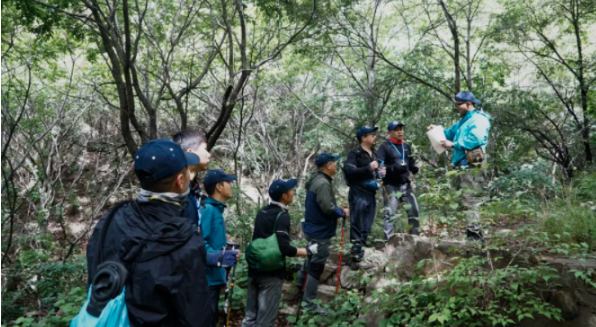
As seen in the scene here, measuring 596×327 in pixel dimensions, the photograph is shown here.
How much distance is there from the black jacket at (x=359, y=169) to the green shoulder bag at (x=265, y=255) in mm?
1715

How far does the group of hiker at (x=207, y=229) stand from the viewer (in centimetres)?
165

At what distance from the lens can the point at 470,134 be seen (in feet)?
14.2

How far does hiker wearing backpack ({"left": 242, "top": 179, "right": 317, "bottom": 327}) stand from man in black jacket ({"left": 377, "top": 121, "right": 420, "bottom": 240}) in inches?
62.6

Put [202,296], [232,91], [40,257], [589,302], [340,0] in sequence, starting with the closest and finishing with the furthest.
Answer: [202,296]
[589,302]
[232,91]
[40,257]
[340,0]

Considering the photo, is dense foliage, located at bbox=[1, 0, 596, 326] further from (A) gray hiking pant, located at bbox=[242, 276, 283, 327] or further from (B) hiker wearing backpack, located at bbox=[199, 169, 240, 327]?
(B) hiker wearing backpack, located at bbox=[199, 169, 240, 327]

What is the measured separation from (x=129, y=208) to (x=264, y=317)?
2467 mm

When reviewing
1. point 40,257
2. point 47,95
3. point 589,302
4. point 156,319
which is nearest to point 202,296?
point 156,319

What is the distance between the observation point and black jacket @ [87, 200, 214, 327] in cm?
163

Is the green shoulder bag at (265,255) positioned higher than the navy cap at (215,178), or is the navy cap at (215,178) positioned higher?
the navy cap at (215,178)

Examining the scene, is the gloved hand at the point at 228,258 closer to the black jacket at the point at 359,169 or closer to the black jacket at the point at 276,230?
the black jacket at the point at 276,230

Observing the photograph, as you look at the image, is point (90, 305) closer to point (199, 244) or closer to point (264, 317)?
point (199, 244)

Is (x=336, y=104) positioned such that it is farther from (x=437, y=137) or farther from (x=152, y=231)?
(x=152, y=231)

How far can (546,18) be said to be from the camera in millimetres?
9688

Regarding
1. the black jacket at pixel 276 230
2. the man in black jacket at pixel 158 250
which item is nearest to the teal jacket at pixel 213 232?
the black jacket at pixel 276 230
